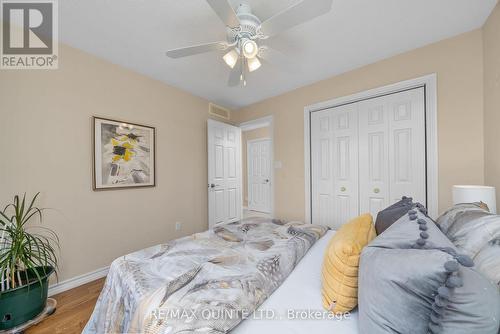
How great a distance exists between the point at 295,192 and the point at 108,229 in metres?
2.50

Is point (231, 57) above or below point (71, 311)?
above

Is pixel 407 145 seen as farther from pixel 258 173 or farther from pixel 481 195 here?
pixel 258 173

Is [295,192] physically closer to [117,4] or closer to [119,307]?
[119,307]

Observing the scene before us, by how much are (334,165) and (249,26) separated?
6.66 ft

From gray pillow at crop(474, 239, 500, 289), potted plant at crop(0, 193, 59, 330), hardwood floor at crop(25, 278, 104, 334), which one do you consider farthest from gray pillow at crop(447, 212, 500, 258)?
potted plant at crop(0, 193, 59, 330)

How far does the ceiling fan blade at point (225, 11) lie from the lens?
1.16 meters

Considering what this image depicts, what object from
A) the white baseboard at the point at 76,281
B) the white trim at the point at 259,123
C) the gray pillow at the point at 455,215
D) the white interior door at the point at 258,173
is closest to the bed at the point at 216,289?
the gray pillow at the point at 455,215

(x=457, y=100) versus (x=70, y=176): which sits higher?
(x=457, y=100)

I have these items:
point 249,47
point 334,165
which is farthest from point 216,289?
point 334,165

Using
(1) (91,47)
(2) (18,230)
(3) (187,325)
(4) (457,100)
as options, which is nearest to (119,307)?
(3) (187,325)

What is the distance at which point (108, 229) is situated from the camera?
233cm

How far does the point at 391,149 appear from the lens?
236 centimetres

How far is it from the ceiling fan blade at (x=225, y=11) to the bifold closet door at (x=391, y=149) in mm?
1970

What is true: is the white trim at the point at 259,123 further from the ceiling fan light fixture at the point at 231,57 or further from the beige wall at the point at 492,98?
the beige wall at the point at 492,98
